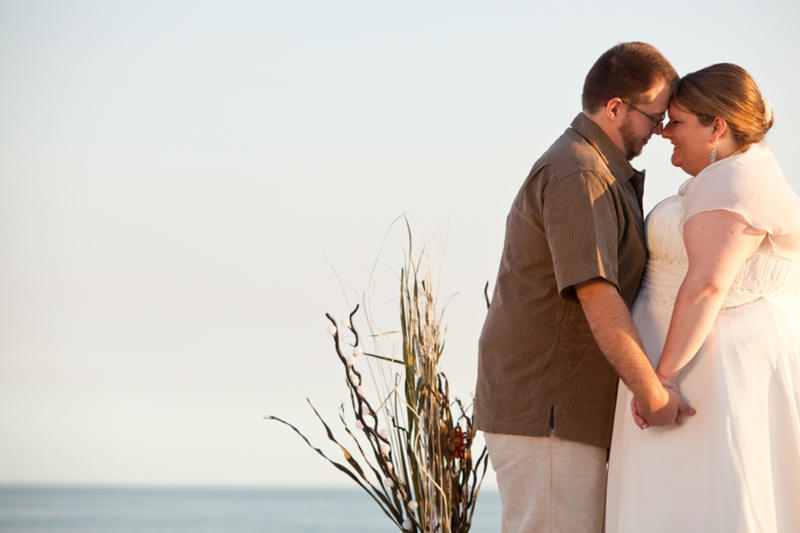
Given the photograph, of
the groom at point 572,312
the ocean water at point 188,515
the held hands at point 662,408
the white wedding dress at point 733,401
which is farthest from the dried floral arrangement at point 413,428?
the ocean water at point 188,515

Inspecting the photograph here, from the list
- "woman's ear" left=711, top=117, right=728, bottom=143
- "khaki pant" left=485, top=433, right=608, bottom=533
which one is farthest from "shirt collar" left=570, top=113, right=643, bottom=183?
"khaki pant" left=485, top=433, right=608, bottom=533

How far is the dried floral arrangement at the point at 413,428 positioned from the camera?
2506 mm

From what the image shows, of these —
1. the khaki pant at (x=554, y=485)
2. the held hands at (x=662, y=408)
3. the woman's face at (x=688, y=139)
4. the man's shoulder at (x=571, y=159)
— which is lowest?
the khaki pant at (x=554, y=485)

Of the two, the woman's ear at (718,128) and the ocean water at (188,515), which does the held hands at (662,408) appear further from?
the ocean water at (188,515)

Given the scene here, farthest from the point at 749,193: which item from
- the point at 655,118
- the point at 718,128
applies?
the point at 655,118

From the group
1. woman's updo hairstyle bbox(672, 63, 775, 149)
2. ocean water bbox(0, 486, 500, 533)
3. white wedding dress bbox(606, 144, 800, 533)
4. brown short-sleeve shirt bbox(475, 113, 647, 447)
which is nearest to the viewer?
white wedding dress bbox(606, 144, 800, 533)

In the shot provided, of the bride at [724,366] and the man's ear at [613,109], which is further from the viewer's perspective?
the man's ear at [613,109]

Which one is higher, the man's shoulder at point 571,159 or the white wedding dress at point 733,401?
the man's shoulder at point 571,159

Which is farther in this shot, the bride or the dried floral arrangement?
the dried floral arrangement

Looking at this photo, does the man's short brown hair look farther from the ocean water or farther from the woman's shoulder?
the ocean water

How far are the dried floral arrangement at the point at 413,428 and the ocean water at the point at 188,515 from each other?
15000 millimetres

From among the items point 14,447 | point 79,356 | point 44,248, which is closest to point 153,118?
point 44,248

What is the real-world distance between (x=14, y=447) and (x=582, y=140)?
30.4ft

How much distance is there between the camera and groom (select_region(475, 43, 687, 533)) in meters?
1.84
